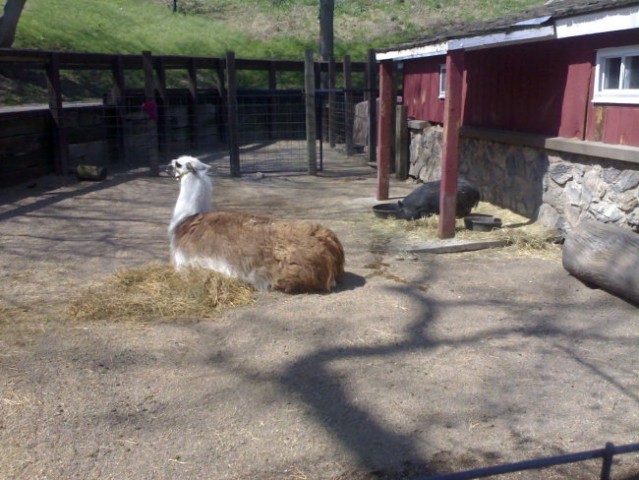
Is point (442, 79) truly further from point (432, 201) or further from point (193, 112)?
point (193, 112)

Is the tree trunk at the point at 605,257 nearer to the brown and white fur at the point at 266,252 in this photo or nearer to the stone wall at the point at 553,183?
the stone wall at the point at 553,183

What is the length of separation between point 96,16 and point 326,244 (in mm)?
26511

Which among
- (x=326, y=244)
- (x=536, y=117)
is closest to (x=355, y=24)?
(x=536, y=117)

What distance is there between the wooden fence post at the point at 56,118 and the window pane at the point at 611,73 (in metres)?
9.08

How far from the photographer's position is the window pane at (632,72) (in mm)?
7207

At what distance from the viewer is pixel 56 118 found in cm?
1262

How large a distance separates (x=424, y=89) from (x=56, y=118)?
21.7ft

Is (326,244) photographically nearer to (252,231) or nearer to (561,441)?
(252,231)

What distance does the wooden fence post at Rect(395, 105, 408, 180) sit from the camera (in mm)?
13742

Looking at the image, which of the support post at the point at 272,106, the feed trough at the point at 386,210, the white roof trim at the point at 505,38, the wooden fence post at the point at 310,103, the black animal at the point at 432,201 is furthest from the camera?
the support post at the point at 272,106

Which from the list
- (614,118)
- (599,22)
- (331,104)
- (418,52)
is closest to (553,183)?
(614,118)

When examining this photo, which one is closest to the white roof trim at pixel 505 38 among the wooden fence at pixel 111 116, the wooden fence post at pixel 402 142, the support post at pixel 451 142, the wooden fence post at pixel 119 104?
the support post at pixel 451 142

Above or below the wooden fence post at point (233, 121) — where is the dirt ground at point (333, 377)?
below

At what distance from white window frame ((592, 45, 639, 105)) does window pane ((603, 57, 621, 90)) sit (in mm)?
20
